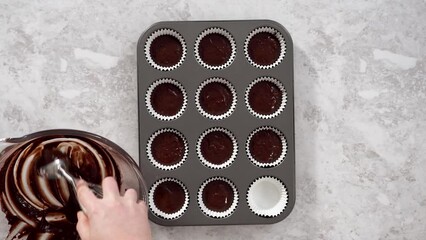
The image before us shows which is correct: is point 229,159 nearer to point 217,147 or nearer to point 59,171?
point 217,147

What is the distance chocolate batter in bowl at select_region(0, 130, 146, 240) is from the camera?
73 centimetres

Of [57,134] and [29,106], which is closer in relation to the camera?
[57,134]

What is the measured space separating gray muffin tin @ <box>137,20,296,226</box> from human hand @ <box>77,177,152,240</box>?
163 mm

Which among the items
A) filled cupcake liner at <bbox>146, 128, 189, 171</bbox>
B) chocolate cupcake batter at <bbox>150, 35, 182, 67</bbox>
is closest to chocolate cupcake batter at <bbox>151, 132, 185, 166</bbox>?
filled cupcake liner at <bbox>146, 128, 189, 171</bbox>

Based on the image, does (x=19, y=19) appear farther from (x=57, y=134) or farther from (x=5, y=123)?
(x=57, y=134)

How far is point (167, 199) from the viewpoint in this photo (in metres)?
0.87

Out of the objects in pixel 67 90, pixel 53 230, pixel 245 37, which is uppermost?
pixel 245 37

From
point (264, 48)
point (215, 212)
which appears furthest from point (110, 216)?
point (264, 48)

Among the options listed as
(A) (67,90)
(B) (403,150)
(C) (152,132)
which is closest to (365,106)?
(B) (403,150)

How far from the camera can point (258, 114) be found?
0.86 metres

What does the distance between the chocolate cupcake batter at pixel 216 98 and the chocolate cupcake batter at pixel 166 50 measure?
2.5 inches

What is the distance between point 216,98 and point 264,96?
0.07m

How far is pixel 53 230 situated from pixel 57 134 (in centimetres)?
15

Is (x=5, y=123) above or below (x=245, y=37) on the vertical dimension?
below
